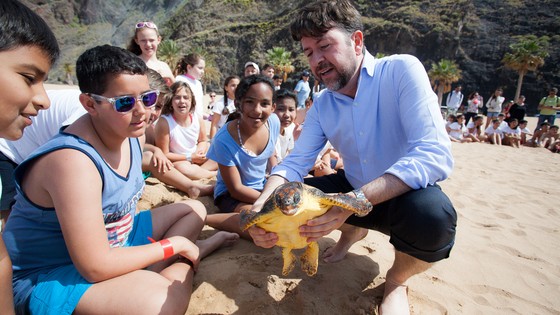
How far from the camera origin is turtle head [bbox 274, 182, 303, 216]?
1.24 m

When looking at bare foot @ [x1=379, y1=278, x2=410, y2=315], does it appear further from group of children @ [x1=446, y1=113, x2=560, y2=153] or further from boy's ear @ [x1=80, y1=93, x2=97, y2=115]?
group of children @ [x1=446, y1=113, x2=560, y2=153]

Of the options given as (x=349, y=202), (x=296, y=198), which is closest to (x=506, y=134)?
(x=349, y=202)

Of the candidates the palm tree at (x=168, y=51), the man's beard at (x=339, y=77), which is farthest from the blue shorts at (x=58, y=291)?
the palm tree at (x=168, y=51)

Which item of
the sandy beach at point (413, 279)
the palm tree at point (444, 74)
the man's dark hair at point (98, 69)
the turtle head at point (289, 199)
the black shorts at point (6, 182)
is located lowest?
the palm tree at point (444, 74)

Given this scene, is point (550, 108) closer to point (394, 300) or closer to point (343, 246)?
point (343, 246)

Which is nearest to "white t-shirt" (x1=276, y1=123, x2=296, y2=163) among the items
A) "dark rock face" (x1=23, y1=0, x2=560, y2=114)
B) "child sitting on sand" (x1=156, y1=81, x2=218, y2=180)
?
"child sitting on sand" (x1=156, y1=81, x2=218, y2=180)

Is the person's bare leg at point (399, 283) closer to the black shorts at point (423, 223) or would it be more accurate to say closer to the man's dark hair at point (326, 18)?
the black shorts at point (423, 223)

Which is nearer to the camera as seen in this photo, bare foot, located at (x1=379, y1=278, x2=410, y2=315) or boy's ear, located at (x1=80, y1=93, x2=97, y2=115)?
boy's ear, located at (x1=80, y1=93, x2=97, y2=115)

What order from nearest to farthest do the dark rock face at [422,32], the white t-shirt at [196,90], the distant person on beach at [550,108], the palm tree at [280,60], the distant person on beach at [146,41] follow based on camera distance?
1. the distant person on beach at [146,41]
2. the white t-shirt at [196,90]
3. the distant person on beach at [550,108]
4. the dark rock face at [422,32]
5. the palm tree at [280,60]

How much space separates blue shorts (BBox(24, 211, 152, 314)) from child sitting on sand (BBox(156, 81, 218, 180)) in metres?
2.44

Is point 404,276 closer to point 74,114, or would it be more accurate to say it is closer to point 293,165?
point 293,165

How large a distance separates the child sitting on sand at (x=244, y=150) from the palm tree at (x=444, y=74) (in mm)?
37048

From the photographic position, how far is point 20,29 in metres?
1.04

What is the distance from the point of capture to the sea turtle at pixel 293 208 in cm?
126
